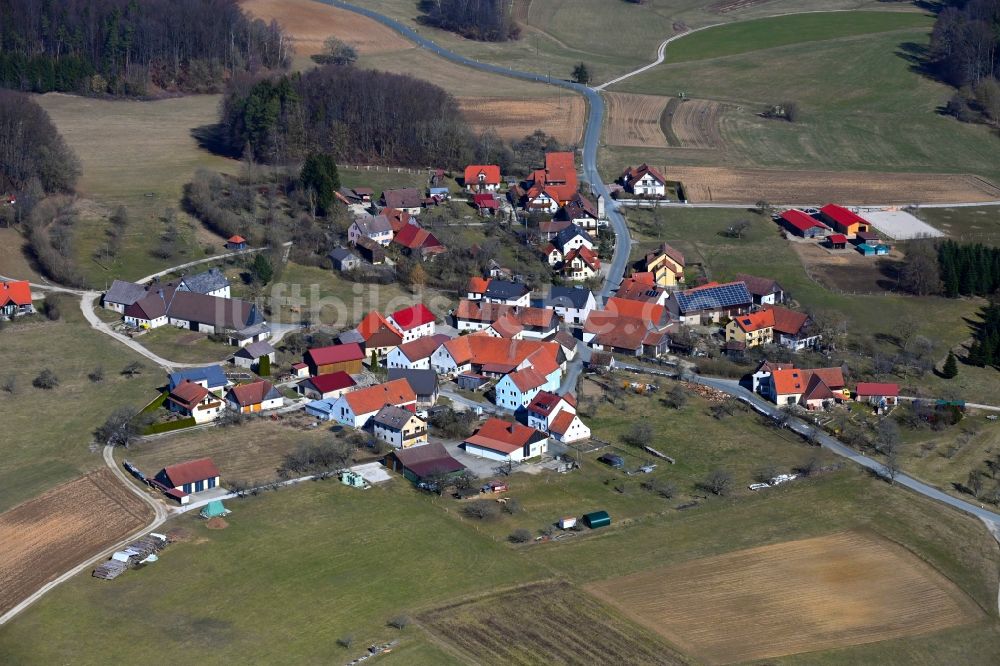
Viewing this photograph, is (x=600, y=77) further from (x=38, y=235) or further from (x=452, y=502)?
(x=452, y=502)

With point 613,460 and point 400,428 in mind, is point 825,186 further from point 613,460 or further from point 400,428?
point 400,428

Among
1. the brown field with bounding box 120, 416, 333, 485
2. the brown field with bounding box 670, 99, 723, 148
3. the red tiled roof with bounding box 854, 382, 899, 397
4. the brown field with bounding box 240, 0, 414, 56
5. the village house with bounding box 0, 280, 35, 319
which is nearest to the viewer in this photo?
the brown field with bounding box 120, 416, 333, 485

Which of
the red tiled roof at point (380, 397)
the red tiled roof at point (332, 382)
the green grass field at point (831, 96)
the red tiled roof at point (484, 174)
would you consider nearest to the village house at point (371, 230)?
the red tiled roof at point (484, 174)

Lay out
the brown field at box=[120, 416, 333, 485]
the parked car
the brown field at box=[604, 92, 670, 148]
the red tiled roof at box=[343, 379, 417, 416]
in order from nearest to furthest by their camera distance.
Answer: the brown field at box=[120, 416, 333, 485] → the parked car → the red tiled roof at box=[343, 379, 417, 416] → the brown field at box=[604, 92, 670, 148]

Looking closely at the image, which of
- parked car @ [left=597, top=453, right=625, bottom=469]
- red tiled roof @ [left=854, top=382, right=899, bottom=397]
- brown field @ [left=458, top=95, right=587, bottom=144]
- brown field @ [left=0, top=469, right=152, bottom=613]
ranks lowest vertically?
brown field @ [left=0, top=469, right=152, bottom=613]

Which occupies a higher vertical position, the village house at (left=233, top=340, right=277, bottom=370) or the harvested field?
the harvested field

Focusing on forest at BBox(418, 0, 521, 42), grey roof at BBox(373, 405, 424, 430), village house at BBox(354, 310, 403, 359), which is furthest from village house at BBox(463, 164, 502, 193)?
forest at BBox(418, 0, 521, 42)

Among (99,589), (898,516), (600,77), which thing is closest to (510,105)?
(600,77)

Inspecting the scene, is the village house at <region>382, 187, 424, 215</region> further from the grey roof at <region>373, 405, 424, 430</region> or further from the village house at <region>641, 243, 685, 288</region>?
the grey roof at <region>373, 405, 424, 430</region>

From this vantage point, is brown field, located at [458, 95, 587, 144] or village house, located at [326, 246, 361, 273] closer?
village house, located at [326, 246, 361, 273]
